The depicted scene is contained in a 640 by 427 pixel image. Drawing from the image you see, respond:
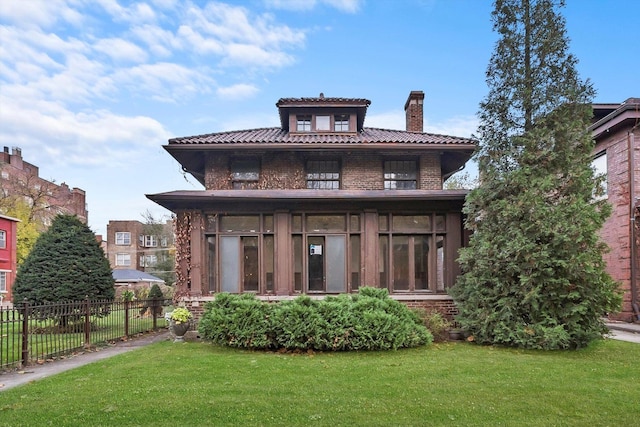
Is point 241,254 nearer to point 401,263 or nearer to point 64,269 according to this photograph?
point 401,263

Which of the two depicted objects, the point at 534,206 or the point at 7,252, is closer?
the point at 534,206

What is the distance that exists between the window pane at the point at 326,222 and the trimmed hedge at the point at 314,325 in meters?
3.03

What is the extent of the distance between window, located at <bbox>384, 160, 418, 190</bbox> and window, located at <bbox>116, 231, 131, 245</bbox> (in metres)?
42.7

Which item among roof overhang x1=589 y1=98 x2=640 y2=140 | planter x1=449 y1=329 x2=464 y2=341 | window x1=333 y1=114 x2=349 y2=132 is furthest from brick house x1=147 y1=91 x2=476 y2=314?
roof overhang x1=589 y1=98 x2=640 y2=140

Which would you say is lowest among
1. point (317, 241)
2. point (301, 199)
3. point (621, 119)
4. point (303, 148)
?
point (317, 241)

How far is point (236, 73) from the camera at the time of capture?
1556 cm

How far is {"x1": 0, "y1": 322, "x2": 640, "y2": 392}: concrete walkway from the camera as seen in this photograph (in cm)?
717

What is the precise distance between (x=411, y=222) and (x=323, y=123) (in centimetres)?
562

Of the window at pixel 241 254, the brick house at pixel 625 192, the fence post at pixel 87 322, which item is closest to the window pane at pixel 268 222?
the window at pixel 241 254

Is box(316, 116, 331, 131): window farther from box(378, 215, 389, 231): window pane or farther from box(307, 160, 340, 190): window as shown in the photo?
box(378, 215, 389, 231): window pane

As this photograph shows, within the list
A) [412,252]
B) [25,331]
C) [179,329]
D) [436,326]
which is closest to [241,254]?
A: [179,329]

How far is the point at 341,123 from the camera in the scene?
16094 mm

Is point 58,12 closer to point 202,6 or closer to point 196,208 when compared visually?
point 202,6

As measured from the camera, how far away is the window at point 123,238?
162 feet
